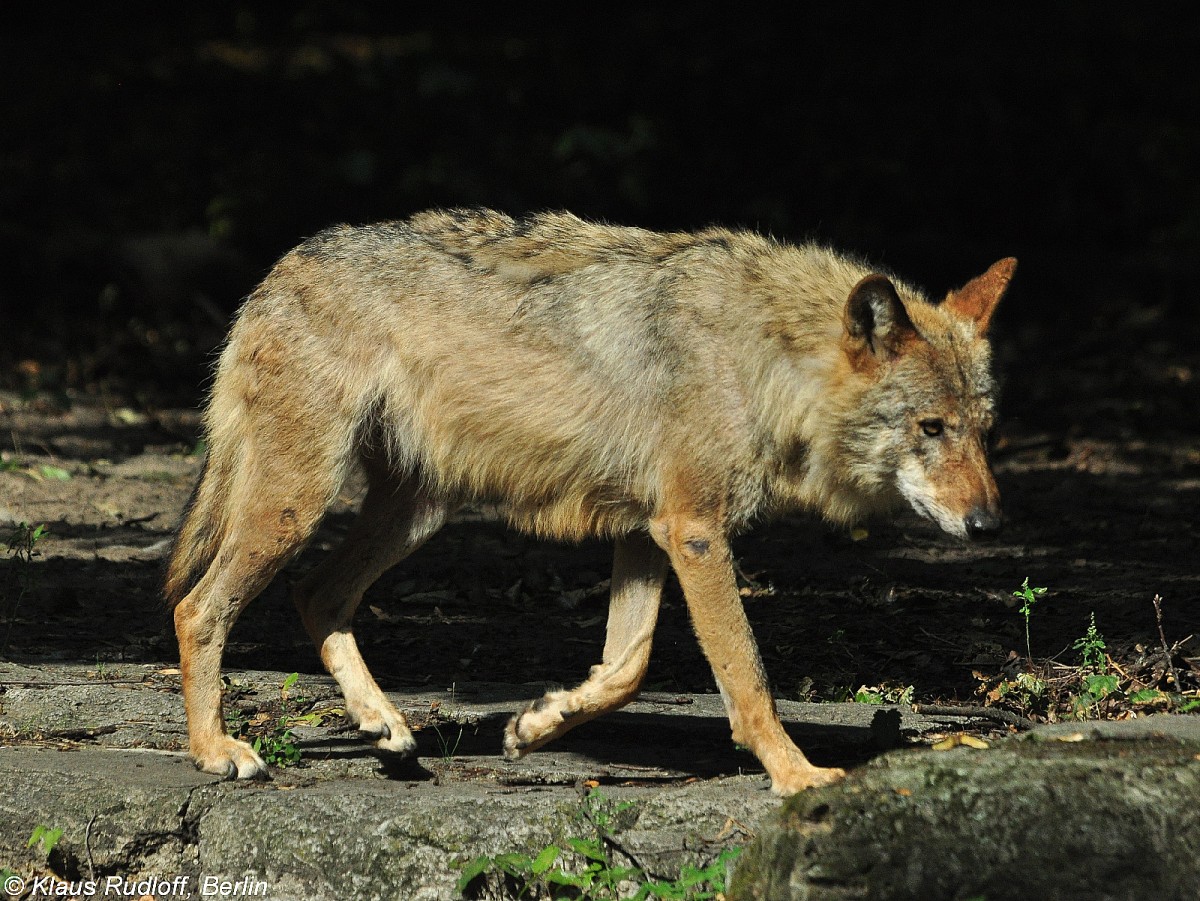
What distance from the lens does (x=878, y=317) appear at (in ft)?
15.5

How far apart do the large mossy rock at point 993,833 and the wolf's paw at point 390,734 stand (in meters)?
1.51

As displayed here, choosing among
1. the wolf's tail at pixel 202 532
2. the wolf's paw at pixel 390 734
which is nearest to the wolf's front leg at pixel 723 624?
the wolf's paw at pixel 390 734

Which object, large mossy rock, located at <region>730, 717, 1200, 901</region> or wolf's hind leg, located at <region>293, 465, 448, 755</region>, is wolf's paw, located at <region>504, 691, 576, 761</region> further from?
large mossy rock, located at <region>730, 717, 1200, 901</region>

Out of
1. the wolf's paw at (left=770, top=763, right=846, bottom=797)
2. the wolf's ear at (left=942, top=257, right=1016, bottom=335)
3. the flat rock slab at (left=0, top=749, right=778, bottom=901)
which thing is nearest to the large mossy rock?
the flat rock slab at (left=0, top=749, right=778, bottom=901)

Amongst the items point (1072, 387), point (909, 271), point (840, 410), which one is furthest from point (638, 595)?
point (909, 271)

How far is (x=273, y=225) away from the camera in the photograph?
13977 mm

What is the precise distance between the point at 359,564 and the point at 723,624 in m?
1.51

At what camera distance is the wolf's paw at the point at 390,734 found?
484 centimetres

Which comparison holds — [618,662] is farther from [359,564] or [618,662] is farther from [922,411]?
[922,411]

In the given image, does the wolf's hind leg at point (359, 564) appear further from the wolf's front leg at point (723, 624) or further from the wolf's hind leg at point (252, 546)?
the wolf's front leg at point (723, 624)

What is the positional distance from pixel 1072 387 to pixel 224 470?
316 inches

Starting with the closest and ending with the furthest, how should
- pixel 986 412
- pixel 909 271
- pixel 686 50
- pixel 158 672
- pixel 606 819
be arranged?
1. pixel 606 819
2. pixel 986 412
3. pixel 158 672
4. pixel 909 271
5. pixel 686 50

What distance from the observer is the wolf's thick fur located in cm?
475

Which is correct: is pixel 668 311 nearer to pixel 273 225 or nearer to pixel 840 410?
pixel 840 410
